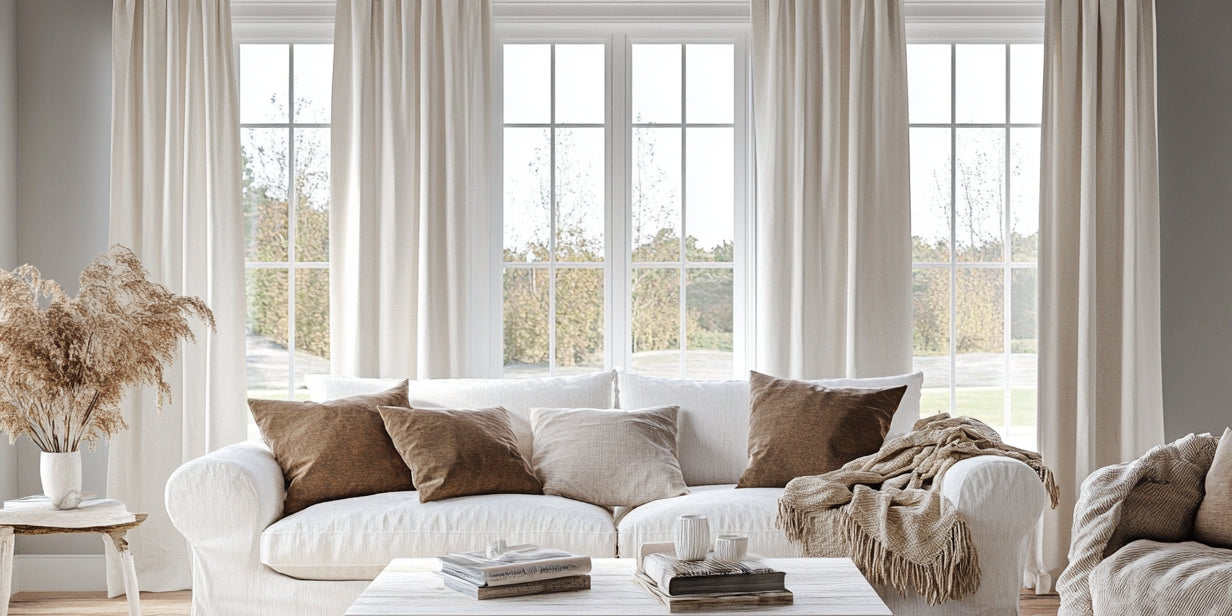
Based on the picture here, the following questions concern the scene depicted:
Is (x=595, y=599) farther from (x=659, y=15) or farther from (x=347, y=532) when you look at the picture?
(x=659, y=15)

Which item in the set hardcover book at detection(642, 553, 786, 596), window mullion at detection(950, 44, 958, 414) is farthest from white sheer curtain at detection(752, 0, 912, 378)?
hardcover book at detection(642, 553, 786, 596)

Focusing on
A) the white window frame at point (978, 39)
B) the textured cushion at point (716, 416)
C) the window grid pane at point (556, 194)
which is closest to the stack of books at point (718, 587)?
the textured cushion at point (716, 416)

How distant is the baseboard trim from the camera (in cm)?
436

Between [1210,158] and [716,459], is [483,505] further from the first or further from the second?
[1210,158]

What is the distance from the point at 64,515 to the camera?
330cm

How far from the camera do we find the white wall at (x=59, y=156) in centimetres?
441

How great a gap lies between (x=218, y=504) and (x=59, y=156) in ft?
7.01

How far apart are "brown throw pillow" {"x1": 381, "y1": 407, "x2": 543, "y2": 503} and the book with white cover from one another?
917mm

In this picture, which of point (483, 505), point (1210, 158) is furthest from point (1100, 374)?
point (483, 505)

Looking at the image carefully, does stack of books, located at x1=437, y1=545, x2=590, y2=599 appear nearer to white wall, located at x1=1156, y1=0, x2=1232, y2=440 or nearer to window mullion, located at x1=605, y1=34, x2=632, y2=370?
window mullion, located at x1=605, y1=34, x2=632, y2=370

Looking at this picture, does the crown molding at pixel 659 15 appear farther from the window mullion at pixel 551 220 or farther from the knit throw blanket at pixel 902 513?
the knit throw blanket at pixel 902 513

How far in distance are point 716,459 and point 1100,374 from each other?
1762 mm

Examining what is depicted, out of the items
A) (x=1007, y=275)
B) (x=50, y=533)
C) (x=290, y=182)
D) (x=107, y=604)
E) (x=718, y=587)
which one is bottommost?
(x=107, y=604)

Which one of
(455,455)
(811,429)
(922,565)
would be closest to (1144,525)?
(922,565)
